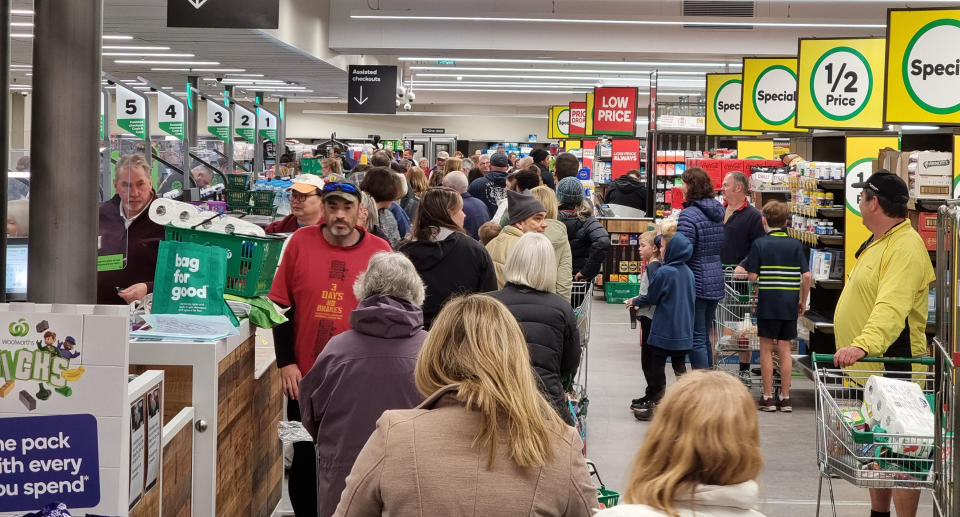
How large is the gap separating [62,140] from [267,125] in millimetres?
17010

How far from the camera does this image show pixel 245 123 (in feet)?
63.5

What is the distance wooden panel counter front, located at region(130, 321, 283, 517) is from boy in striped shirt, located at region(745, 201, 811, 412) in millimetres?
4475

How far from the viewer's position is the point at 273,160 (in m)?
22.4

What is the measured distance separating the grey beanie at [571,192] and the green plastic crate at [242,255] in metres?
4.03

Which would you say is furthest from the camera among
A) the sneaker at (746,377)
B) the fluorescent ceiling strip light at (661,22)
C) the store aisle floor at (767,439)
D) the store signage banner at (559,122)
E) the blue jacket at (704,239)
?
the store signage banner at (559,122)

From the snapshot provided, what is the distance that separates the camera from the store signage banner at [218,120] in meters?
17.7

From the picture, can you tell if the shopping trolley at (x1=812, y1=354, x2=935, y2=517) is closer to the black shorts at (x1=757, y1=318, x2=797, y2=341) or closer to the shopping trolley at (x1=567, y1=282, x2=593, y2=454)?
the shopping trolley at (x1=567, y1=282, x2=593, y2=454)

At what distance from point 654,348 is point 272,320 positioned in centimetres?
393

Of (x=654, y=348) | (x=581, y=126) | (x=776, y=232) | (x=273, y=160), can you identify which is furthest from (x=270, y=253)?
(x=581, y=126)

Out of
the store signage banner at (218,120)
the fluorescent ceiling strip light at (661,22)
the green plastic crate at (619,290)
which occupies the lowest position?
the green plastic crate at (619,290)

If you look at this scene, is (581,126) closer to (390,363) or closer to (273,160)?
(273,160)

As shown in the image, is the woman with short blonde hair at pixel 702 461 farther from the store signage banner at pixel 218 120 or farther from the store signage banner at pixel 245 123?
the store signage banner at pixel 245 123

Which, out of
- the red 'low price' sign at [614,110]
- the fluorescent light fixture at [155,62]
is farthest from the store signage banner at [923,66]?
the fluorescent light fixture at [155,62]

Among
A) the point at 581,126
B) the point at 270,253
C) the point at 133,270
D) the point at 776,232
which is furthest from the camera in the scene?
the point at 581,126
